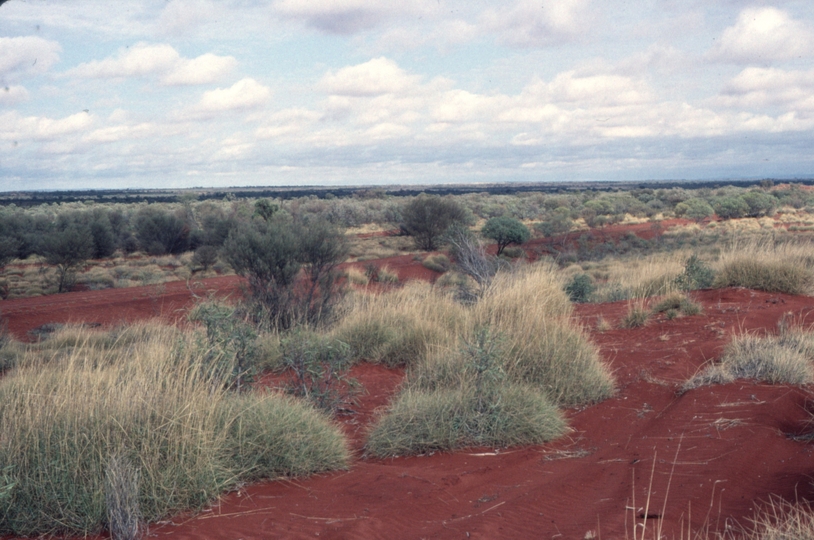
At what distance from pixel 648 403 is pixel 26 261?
3235 centimetres

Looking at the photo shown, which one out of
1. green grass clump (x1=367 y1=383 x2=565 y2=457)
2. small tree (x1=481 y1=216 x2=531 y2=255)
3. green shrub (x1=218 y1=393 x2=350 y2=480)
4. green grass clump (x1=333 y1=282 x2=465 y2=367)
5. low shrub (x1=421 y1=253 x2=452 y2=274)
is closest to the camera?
green shrub (x1=218 y1=393 x2=350 y2=480)

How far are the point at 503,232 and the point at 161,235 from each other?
59.7 feet

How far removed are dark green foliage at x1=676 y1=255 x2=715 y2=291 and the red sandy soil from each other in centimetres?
481

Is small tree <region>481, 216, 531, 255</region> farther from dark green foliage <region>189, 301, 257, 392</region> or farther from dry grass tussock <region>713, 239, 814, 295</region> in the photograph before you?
dark green foliage <region>189, 301, 257, 392</region>

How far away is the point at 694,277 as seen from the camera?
39.4 ft

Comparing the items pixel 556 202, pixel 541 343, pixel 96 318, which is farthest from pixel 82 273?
pixel 556 202

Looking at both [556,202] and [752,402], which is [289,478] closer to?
[752,402]

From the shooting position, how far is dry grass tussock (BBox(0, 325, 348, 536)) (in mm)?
4031

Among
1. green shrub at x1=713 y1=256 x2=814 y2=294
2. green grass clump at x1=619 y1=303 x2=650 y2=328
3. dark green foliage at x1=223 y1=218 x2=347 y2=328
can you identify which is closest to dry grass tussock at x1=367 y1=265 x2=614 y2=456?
green grass clump at x1=619 y1=303 x2=650 y2=328

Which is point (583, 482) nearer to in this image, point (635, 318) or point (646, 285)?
point (635, 318)

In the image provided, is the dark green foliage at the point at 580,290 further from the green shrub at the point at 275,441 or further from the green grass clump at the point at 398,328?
the green shrub at the point at 275,441

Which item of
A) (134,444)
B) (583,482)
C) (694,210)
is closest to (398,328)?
(583,482)

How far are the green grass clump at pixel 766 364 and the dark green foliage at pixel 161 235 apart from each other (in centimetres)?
3185

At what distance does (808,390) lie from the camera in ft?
20.2
